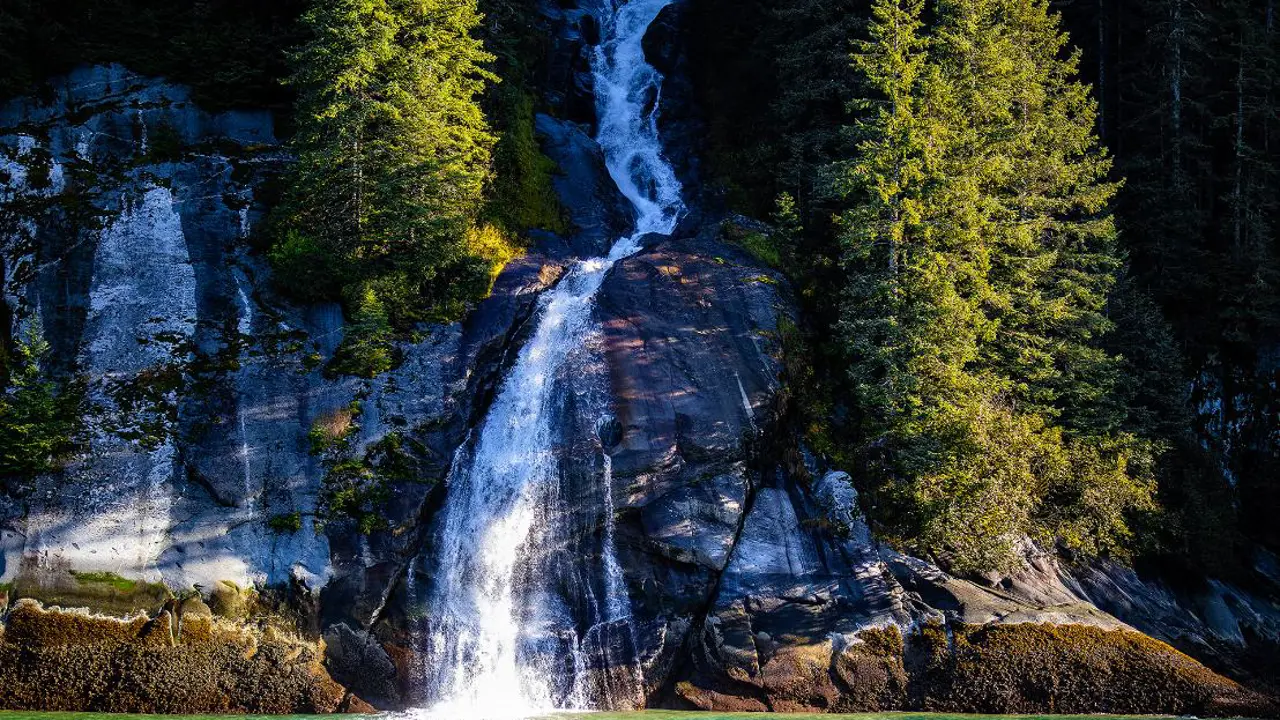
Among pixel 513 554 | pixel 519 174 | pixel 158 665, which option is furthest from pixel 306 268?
pixel 158 665

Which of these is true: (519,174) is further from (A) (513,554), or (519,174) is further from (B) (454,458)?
(A) (513,554)

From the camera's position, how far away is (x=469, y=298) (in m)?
25.8

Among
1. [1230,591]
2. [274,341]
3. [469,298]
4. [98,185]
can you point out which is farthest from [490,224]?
[1230,591]

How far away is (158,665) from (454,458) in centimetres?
760

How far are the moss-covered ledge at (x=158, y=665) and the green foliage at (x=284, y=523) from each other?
2223 mm

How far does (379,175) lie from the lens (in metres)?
25.8

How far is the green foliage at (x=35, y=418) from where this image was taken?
67.1 ft

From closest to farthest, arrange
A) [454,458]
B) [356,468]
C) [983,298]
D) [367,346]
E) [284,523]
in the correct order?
[284,523], [356,468], [454,458], [367,346], [983,298]

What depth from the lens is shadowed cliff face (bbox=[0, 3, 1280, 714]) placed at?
1942 centimetres

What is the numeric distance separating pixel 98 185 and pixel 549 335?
13635 mm

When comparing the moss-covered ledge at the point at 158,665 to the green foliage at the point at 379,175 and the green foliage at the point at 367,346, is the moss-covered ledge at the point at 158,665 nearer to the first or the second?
the green foliage at the point at 367,346

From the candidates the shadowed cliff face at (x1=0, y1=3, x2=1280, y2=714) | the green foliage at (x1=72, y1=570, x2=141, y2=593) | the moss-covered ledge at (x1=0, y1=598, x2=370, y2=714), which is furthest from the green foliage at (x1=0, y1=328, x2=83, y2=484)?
the moss-covered ledge at (x1=0, y1=598, x2=370, y2=714)

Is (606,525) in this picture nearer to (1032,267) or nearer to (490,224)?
(490,224)

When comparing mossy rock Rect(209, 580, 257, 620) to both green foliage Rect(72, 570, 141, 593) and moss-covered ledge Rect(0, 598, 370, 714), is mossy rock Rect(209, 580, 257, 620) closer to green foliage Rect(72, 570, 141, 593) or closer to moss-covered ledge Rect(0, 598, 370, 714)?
moss-covered ledge Rect(0, 598, 370, 714)
